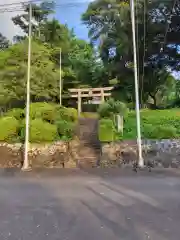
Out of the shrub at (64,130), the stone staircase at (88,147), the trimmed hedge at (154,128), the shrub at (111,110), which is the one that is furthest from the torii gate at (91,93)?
the shrub at (64,130)

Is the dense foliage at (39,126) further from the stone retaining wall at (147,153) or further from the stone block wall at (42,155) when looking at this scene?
the stone retaining wall at (147,153)

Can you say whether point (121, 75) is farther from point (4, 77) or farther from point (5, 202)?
point (5, 202)

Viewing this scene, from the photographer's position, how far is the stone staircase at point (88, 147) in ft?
40.7

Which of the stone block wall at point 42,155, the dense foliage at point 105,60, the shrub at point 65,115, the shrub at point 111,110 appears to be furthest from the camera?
the dense foliage at point 105,60

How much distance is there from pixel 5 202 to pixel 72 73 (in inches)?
912

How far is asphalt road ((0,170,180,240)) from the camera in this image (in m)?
5.11

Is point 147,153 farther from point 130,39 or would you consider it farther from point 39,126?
point 130,39

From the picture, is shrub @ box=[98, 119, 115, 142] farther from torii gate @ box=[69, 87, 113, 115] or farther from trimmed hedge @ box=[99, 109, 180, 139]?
torii gate @ box=[69, 87, 113, 115]

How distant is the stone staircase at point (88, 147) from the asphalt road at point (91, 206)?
171 centimetres

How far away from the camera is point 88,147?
13734 millimetres

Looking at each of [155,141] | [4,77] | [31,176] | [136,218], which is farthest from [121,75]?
[136,218]

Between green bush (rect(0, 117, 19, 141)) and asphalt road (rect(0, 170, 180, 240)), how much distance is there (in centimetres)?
336

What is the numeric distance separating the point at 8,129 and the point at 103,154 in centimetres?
398

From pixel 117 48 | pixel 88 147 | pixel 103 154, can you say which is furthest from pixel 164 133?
pixel 117 48
